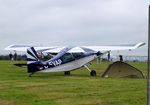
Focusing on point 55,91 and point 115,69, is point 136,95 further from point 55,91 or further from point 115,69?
point 115,69

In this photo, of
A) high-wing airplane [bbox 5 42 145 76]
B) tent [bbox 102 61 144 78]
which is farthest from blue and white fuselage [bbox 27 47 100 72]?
tent [bbox 102 61 144 78]

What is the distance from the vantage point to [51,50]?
115 feet

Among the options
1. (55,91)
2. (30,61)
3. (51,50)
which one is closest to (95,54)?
(51,50)

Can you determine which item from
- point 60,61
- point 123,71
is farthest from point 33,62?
point 123,71

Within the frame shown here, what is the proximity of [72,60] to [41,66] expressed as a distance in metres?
4.29

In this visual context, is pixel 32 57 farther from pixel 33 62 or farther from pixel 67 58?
pixel 67 58

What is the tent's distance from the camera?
92.6ft

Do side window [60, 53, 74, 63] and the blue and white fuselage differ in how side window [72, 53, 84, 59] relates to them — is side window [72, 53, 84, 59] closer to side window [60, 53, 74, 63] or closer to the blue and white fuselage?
the blue and white fuselage

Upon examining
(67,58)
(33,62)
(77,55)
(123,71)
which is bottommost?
(123,71)

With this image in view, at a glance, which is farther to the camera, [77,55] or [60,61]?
[77,55]

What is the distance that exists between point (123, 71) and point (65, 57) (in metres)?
4.67

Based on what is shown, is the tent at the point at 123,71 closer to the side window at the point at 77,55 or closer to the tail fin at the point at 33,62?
the side window at the point at 77,55

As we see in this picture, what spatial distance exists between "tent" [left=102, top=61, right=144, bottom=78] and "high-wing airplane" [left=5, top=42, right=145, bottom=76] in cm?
287

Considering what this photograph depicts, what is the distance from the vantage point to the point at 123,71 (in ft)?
93.7
